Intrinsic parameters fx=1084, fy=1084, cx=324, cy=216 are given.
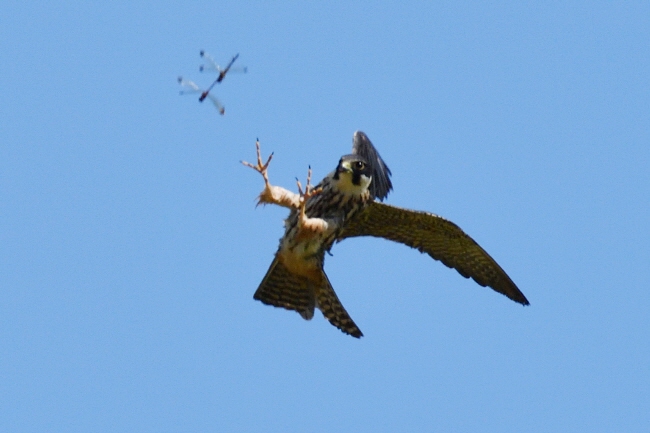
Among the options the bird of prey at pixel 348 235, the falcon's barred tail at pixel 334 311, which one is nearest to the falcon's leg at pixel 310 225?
the bird of prey at pixel 348 235

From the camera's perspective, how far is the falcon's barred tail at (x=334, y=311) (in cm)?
1023

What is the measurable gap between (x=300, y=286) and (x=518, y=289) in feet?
7.06

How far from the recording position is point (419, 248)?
35.4 ft

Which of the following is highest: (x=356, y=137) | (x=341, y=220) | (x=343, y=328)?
(x=356, y=137)

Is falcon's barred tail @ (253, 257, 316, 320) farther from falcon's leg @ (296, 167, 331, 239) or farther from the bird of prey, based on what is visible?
falcon's leg @ (296, 167, 331, 239)

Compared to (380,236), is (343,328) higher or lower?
lower

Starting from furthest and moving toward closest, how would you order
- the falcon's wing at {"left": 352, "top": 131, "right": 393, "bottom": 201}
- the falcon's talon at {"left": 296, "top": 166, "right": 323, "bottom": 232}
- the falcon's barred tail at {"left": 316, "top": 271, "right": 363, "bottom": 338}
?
the falcon's wing at {"left": 352, "top": 131, "right": 393, "bottom": 201}, the falcon's barred tail at {"left": 316, "top": 271, "right": 363, "bottom": 338}, the falcon's talon at {"left": 296, "top": 166, "right": 323, "bottom": 232}

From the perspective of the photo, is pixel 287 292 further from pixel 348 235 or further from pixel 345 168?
pixel 345 168

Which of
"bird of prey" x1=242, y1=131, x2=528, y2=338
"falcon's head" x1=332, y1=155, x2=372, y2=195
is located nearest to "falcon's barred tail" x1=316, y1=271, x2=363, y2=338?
"bird of prey" x1=242, y1=131, x2=528, y2=338

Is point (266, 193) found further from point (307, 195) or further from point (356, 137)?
point (356, 137)

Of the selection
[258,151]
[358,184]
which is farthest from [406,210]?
[258,151]

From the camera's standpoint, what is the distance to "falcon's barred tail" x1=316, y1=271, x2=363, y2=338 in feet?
33.6

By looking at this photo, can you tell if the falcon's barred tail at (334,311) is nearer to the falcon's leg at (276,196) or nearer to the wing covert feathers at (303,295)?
the wing covert feathers at (303,295)

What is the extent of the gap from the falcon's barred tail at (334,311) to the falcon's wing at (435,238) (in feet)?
1.67
